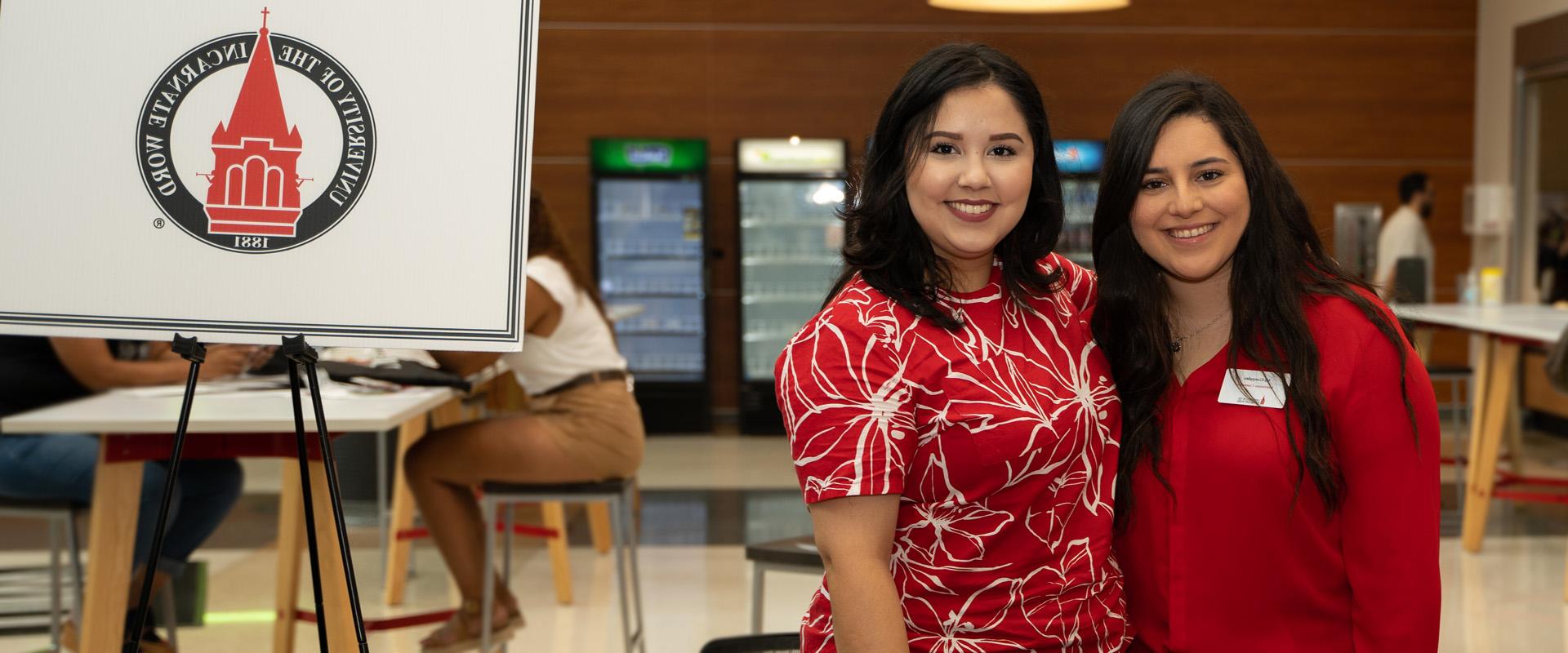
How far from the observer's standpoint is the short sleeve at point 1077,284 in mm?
1699

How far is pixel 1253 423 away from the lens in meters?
1.62

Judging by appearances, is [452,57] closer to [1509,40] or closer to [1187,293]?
[1187,293]

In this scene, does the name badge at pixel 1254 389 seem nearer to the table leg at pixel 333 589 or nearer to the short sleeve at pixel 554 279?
the table leg at pixel 333 589

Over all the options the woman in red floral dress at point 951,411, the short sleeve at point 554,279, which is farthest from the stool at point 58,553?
the woman in red floral dress at point 951,411

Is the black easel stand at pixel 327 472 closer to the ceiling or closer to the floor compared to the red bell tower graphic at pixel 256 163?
closer to the floor

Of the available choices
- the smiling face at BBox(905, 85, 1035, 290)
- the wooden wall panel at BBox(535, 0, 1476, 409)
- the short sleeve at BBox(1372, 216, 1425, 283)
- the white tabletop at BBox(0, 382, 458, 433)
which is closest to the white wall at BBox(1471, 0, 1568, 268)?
the wooden wall panel at BBox(535, 0, 1476, 409)

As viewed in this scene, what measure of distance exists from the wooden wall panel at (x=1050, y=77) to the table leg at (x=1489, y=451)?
3681 mm

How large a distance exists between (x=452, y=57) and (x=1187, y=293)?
1.08 m

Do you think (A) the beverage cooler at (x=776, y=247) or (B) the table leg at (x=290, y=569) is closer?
(B) the table leg at (x=290, y=569)

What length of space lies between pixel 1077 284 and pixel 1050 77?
6891 millimetres

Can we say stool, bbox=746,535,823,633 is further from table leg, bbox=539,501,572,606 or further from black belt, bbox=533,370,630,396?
table leg, bbox=539,501,572,606

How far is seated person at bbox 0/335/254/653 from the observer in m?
3.23

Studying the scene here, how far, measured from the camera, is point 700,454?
7402 mm

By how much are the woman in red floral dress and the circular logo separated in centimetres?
79
